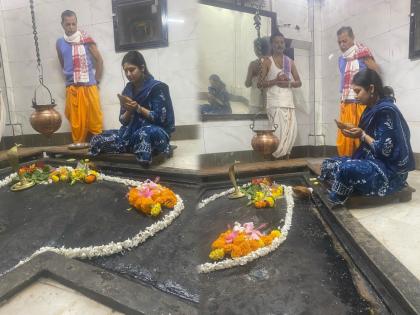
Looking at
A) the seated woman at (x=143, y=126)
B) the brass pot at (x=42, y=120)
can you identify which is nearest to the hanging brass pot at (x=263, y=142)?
the seated woman at (x=143, y=126)

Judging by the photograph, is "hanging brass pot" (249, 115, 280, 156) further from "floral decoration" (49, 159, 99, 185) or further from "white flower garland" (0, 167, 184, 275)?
"floral decoration" (49, 159, 99, 185)

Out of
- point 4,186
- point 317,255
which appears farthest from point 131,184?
point 317,255

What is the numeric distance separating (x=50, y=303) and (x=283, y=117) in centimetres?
222

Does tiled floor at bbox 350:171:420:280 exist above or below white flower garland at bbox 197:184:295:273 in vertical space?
above

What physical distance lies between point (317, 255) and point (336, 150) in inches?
44.7

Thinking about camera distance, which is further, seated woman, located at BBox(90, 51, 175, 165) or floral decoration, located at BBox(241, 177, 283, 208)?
seated woman, located at BBox(90, 51, 175, 165)

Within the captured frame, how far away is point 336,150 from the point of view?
80.7 inches

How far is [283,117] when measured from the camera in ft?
8.61

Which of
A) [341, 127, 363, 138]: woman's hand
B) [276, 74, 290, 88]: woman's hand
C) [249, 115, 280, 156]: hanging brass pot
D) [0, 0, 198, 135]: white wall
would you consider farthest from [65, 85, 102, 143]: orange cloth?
[341, 127, 363, 138]: woman's hand

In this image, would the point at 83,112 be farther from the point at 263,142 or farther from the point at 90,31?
the point at 263,142

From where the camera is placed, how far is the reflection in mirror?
2.42 metres

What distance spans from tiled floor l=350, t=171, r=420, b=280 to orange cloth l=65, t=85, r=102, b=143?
1817 millimetres

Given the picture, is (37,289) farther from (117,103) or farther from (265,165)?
(265,165)

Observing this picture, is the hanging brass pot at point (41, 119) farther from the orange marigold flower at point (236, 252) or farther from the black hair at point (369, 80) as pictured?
the black hair at point (369, 80)
